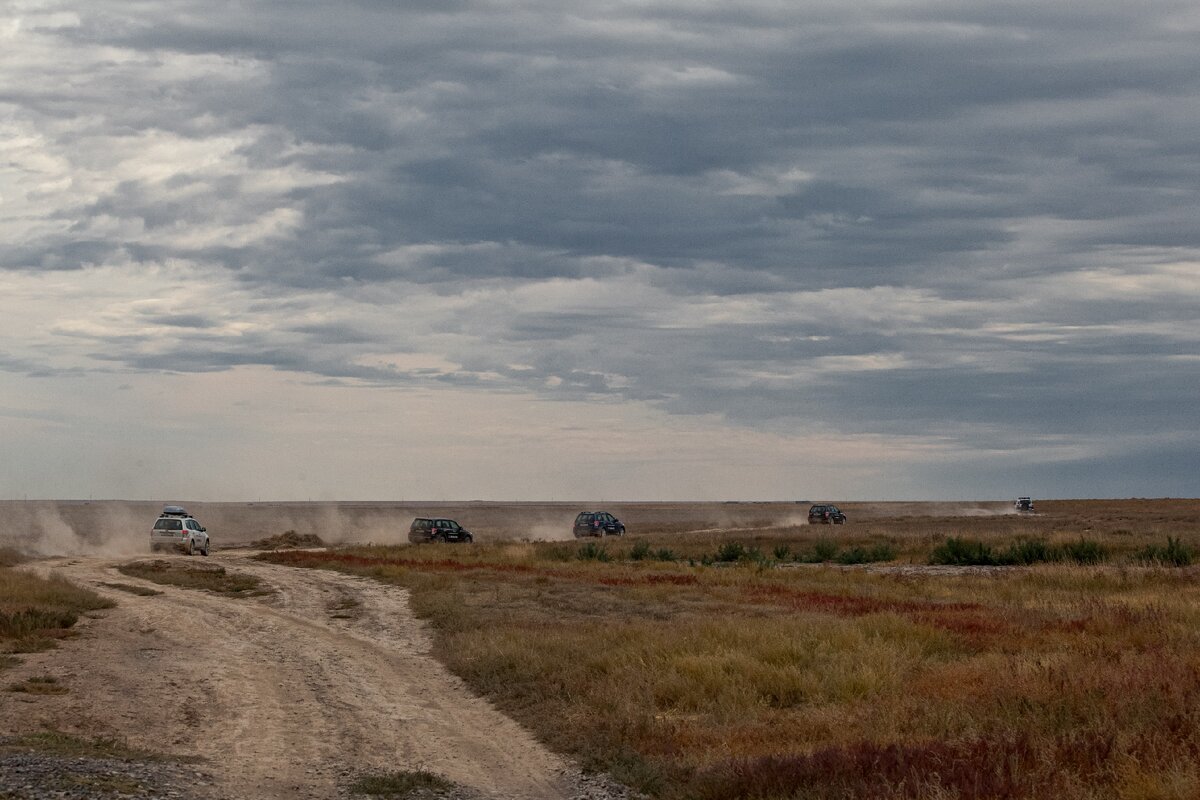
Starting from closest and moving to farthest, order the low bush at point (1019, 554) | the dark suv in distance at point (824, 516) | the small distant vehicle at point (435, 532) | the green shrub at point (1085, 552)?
1. the green shrub at point (1085, 552)
2. the low bush at point (1019, 554)
3. the small distant vehicle at point (435, 532)
4. the dark suv in distance at point (824, 516)

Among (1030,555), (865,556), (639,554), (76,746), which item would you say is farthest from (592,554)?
(76,746)

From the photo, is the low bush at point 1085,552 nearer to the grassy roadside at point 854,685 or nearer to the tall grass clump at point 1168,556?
the tall grass clump at point 1168,556

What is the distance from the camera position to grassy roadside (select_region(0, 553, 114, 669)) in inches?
869

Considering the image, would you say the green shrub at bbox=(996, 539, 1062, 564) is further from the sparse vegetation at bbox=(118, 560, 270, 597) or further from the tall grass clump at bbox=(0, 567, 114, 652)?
the tall grass clump at bbox=(0, 567, 114, 652)

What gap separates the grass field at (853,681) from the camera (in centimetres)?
1017

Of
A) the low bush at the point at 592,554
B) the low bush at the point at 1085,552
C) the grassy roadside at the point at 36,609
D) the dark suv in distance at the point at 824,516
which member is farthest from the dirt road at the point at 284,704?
the dark suv in distance at the point at 824,516

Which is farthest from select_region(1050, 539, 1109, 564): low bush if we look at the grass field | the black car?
the black car

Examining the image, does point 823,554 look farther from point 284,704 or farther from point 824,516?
point 824,516

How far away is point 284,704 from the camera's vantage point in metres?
16.6

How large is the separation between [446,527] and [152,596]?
114ft

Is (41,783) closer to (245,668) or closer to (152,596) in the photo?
(245,668)

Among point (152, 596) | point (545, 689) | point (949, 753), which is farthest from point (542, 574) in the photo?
point (949, 753)

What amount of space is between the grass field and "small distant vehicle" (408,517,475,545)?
32.4m

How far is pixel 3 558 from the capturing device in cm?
4475
